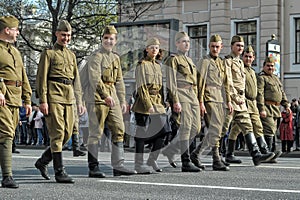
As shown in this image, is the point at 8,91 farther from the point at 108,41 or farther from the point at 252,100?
the point at 252,100

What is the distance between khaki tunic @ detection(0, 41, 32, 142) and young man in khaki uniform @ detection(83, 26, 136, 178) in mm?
1340

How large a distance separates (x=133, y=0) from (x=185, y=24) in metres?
4.00

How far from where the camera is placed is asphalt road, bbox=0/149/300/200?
8062 millimetres

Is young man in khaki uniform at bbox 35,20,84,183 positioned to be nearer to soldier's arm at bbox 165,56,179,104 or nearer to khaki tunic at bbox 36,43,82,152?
khaki tunic at bbox 36,43,82,152

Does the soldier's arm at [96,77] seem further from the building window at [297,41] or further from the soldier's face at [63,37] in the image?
the building window at [297,41]

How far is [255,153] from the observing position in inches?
466

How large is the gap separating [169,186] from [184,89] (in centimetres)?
259

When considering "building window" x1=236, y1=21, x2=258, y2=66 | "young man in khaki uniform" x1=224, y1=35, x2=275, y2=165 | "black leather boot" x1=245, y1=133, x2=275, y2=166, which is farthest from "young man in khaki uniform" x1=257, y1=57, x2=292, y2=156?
"building window" x1=236, y1=21, x2=258, y2=66

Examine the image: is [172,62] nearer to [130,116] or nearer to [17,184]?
[17,184]

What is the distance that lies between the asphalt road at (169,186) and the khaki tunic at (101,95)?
0.66 metres

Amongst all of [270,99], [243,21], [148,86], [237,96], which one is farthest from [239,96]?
[243,21]

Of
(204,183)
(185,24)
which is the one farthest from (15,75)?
(185,24)

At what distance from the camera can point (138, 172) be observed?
35.6ft

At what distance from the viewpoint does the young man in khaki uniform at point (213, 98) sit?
11625mm
